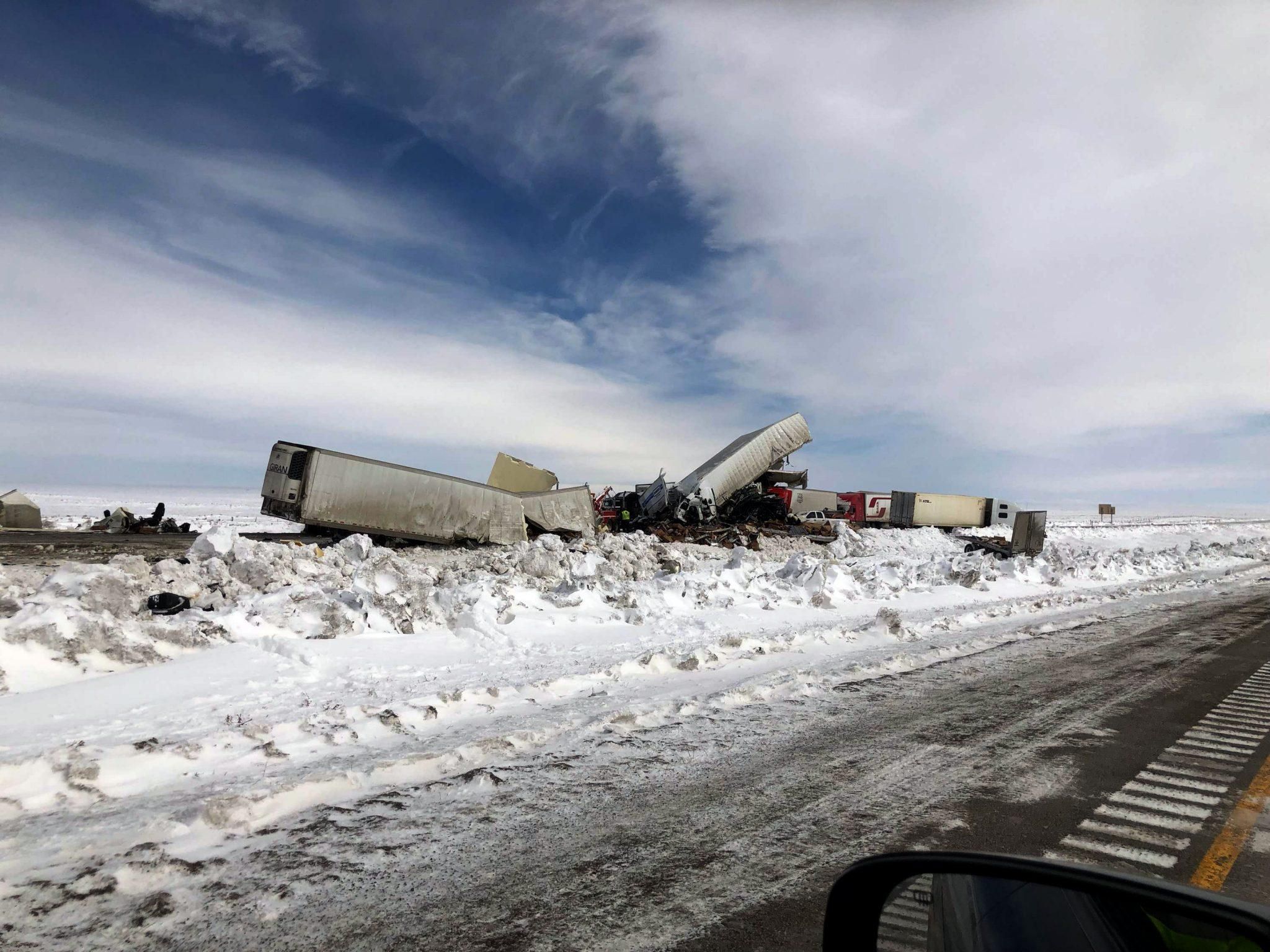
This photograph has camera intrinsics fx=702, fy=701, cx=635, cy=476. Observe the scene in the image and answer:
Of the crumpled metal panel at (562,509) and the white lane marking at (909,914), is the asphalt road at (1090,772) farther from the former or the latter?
the crumpled metal panel at (562,509)

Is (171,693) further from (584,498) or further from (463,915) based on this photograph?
(584,498)

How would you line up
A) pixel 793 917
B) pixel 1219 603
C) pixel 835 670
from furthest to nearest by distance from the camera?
pixel 1219 603, pixel 835 670, pixel 793 917

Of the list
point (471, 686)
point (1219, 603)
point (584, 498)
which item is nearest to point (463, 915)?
point (471, 686)

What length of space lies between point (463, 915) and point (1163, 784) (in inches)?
177

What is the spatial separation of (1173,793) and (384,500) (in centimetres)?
1745

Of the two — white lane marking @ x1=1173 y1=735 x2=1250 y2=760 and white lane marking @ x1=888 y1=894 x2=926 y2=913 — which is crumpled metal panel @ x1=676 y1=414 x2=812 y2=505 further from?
white lane marking @ x1=888 y1=894 x2=926 y2=913

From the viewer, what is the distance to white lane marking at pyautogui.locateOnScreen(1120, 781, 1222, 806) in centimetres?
433

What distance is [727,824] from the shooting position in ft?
13.1

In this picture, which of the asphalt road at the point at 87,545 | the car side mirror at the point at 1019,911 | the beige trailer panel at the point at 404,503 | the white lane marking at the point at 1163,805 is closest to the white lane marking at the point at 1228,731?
the white lane marking at the point at 1163,805

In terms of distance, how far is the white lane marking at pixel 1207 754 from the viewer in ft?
16.7

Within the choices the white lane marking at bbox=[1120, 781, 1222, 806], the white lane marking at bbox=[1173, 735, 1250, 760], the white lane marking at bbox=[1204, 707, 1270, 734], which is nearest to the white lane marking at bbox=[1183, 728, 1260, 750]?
the white lane marking at bbox=[1173, 735, 1250, 760]

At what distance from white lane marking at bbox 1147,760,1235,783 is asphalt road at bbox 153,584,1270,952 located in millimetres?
24

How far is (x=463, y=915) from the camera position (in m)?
3.07

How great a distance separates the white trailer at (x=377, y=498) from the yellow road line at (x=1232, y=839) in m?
17.6
